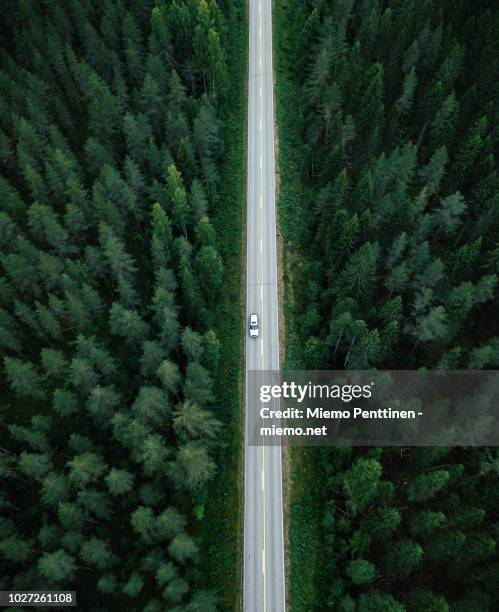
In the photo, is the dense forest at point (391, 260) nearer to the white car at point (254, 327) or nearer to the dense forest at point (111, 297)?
the white car at point (254, 327)

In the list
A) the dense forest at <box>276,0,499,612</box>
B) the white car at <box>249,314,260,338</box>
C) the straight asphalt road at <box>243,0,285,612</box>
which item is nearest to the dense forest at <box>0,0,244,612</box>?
the white car at <box>249,314,260,338</box>

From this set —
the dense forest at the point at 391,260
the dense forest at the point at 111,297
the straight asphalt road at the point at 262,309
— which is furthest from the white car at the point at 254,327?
the dense forest at the point at 111,297

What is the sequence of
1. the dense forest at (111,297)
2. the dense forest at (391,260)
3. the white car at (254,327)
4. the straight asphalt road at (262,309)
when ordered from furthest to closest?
the white car at (254,327) < the straight asphalt road at (262,309) < the dense forest at (111,297) < the dense forest at (391,260)

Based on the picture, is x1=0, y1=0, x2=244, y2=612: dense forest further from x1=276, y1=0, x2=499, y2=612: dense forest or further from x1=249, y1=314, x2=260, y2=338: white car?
x1=276, y1=0, x2=499, y2=612: dense forest

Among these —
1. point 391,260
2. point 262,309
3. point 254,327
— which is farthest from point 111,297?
point 391,260

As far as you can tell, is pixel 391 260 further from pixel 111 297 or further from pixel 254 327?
pixel 111 297

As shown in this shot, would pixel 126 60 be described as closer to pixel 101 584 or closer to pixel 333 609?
pixel 101 584
